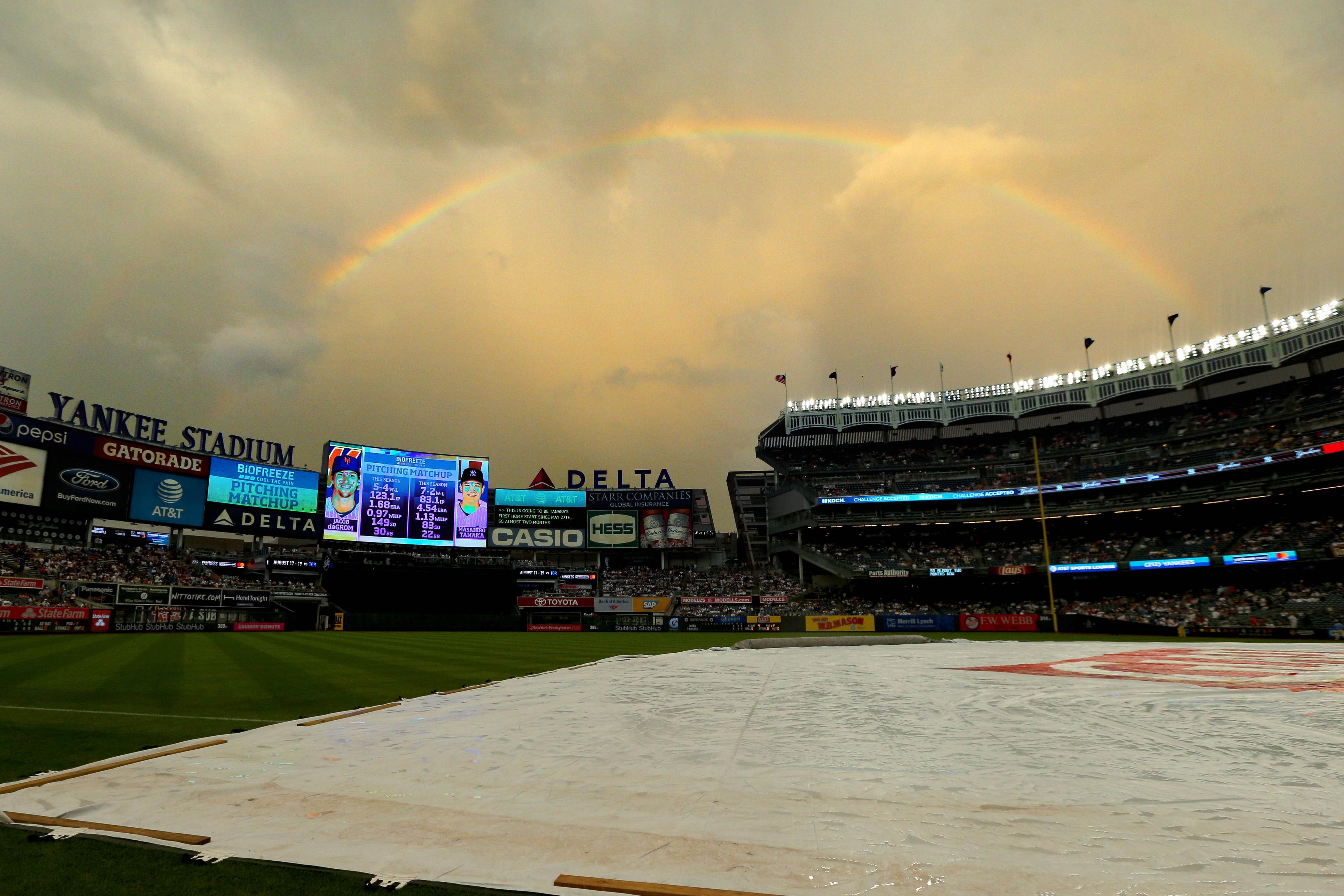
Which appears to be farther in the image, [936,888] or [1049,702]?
[1049,702]

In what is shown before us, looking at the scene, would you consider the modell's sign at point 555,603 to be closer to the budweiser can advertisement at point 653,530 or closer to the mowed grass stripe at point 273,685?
the budweiser can advertisement at point 653,530

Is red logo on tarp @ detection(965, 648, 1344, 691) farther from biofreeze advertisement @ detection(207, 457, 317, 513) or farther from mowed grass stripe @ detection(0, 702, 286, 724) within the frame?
biofreeze advertisement @ detection(207, 457, 317, 513)

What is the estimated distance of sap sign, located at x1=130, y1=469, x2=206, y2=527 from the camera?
177 ft

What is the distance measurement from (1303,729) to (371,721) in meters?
12.3

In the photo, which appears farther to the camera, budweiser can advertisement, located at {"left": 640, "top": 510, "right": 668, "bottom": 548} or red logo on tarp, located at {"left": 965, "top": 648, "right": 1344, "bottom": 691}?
budweiser can advertisement, located at {"left": 640, "top": 510, "right": 668, "bottom": 548}

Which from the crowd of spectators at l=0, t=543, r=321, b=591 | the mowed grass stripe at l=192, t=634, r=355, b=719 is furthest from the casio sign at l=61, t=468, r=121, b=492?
the mowed grass stripe at l=192, t=634, r=355, b=719

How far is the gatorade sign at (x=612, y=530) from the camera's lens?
76.6 meters

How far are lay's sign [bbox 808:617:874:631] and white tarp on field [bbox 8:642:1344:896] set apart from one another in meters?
44.3

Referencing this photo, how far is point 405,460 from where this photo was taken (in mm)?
61094

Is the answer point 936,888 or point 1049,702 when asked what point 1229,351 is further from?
point 936,888

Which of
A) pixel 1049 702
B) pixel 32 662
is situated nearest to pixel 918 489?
pixel 1049 702

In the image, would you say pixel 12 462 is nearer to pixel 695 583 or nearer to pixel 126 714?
pixel 126 714

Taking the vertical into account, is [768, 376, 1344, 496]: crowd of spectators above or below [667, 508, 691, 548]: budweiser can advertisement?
above

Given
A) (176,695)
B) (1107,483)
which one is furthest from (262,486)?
(1107,483)
